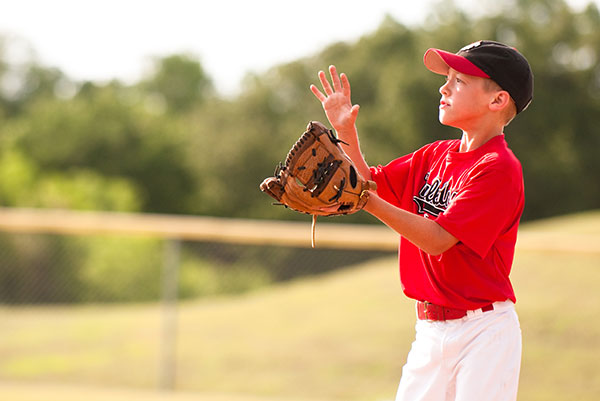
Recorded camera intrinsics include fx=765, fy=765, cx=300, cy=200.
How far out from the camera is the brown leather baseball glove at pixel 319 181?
7.80ft

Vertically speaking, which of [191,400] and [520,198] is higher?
[520,198]

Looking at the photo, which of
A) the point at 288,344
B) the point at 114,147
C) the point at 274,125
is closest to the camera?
the point at 288,344

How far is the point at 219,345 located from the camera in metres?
7.68

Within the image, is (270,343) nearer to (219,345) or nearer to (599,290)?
(219,345)

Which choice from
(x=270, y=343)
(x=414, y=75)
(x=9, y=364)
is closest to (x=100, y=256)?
(x=9, y=364)

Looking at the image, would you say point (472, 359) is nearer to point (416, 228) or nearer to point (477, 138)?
point (416, 228)

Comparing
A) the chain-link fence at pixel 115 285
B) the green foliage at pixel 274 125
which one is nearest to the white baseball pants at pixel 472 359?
the chain-link fence at pixel 115 285

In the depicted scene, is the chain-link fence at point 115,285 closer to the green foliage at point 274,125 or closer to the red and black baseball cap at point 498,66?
the red and black baseball cap at point 498,66

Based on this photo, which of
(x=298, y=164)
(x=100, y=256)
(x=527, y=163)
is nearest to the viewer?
(x=298, y=164)

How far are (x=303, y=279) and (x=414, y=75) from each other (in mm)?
23065

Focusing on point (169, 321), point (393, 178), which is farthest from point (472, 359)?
point (169, 321)

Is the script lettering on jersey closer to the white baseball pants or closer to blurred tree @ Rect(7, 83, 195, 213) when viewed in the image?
the white baseball pants

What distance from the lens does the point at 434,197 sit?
2631mm

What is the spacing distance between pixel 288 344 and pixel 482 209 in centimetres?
547
